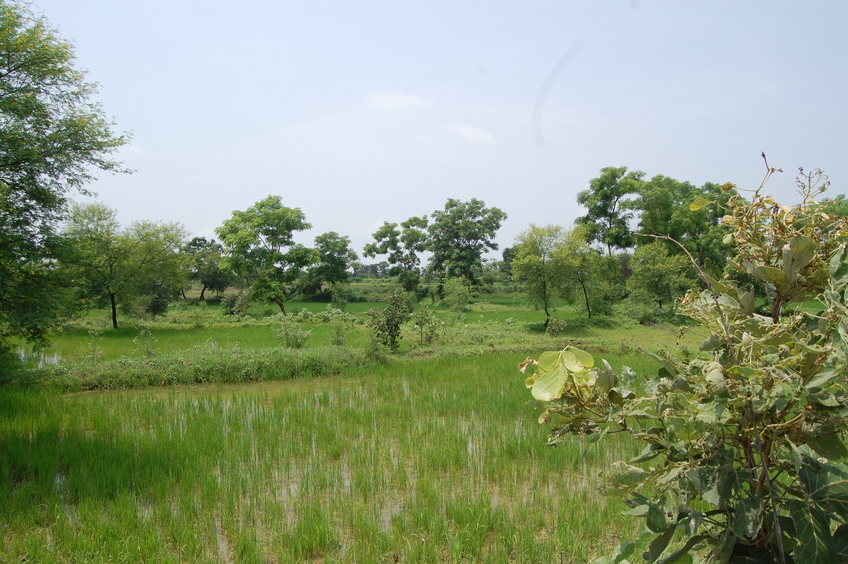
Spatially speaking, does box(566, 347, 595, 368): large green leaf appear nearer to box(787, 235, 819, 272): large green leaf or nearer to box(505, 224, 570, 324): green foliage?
box(787, 235, 819, 272): large green leaf

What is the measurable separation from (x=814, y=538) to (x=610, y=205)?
A: 28.7m

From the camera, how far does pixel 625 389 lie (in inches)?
42.5

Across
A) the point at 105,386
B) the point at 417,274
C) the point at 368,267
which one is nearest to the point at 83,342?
the point at 105,386

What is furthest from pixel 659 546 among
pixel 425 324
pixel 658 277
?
pixel 658 277

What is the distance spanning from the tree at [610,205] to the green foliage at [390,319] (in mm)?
17358

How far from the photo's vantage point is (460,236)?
3659 cm

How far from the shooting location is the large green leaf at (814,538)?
0.88 meters

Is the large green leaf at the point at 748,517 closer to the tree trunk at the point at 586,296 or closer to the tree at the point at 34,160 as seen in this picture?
the tree at the point at 34,160

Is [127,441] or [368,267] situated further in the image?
[368,267]

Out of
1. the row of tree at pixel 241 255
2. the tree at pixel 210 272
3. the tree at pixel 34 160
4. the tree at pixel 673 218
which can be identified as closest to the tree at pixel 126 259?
the row of tree at pixel 241 255

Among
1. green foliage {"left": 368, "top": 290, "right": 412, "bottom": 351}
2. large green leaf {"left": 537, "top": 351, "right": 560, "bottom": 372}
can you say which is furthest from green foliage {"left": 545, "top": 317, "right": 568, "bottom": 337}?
large green leaf {"left": 537, "top": 351, "right": 560, "bottom": 372}

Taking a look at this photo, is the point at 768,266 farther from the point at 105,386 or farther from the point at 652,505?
the point at 105,386

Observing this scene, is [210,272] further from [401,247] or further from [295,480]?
[295,480]

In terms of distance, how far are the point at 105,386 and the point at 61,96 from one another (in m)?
5.23
